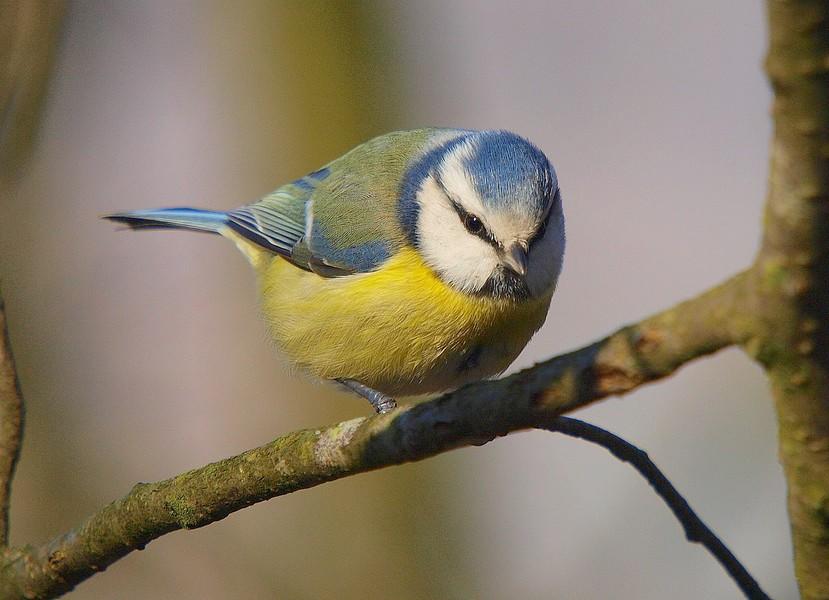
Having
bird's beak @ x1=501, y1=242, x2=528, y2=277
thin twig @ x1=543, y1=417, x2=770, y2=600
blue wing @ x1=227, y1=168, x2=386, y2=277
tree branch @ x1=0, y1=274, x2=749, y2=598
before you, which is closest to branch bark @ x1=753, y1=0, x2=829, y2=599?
tree branch @ x1=0, y1=274, x2=749, y2=598

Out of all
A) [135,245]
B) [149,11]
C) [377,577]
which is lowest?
[377,577]

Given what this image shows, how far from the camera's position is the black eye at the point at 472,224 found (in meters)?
2.34

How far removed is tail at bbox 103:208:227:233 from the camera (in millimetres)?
3234

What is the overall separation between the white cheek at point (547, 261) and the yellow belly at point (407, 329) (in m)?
0.04

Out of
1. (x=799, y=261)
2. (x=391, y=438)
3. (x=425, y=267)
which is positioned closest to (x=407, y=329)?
(x=425, y=267)

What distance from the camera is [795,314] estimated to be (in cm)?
85

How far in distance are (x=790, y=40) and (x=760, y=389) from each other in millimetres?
2576

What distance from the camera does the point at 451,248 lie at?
94.0 inches

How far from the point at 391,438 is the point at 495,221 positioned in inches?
38.1

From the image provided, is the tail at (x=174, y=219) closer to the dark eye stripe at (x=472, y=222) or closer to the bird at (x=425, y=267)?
the bird at (x=425, y=267)

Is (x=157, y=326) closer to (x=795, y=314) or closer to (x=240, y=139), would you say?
(x=240, y=139)

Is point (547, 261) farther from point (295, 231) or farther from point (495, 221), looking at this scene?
point (295, 231)

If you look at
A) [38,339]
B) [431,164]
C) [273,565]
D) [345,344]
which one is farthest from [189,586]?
[431,164]

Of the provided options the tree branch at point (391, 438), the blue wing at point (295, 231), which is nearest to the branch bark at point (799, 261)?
the tree branch at point (391, 438)
